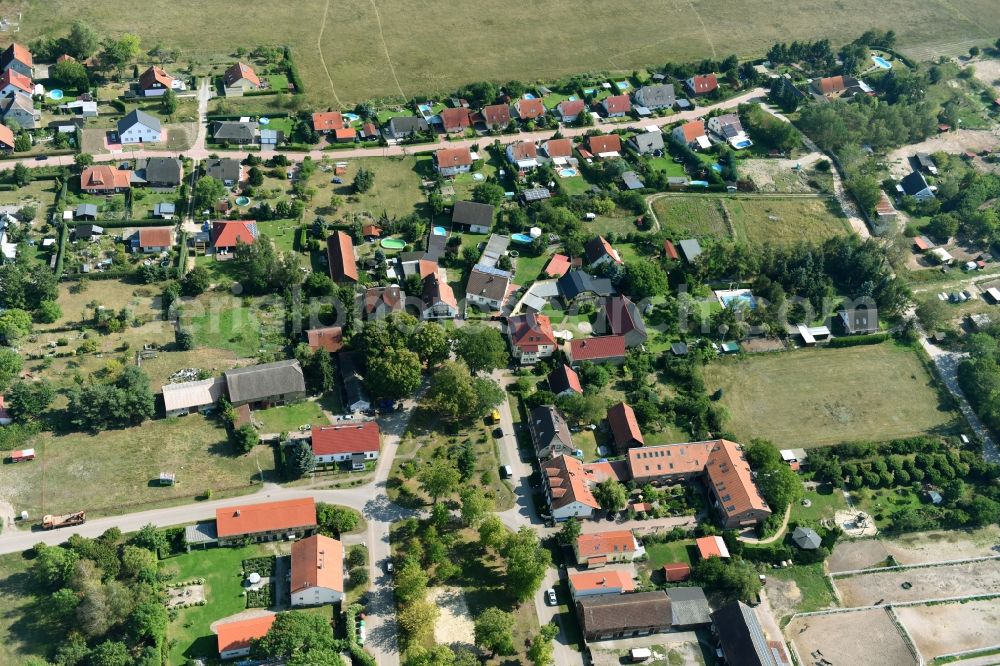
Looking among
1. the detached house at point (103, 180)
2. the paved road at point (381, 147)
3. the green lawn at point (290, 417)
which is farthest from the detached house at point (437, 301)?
the detached house at point (103, 180)

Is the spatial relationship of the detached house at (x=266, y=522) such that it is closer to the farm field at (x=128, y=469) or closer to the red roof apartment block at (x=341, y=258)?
the farm field at (x=128, y=469)

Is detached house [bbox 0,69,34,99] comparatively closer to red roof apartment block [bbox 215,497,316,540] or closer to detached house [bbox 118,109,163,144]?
detached house [bbox 118,109,163,144]

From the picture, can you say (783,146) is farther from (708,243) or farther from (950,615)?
(950,615)

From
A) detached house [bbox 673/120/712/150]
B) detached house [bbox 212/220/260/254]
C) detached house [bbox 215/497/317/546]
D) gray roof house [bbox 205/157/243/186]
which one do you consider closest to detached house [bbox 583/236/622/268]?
detached house [bbox 673/120/712/150]

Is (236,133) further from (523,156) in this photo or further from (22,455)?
(22,455)

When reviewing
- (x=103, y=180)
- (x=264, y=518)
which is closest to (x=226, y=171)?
(x=103, y=180)

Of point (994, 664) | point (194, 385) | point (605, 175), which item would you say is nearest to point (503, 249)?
point (605, 175)
